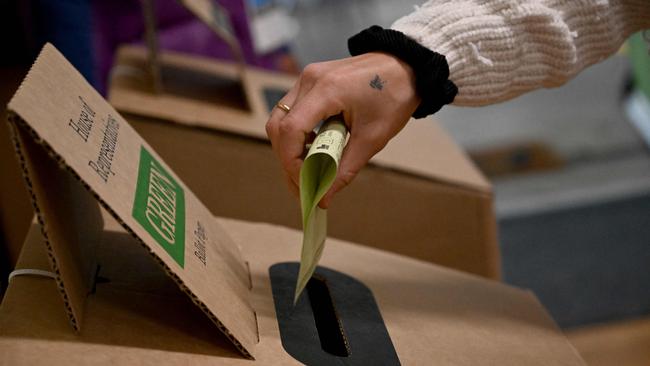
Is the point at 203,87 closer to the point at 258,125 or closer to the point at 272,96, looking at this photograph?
the point at 272,96

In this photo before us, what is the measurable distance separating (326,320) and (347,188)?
1.24 ft

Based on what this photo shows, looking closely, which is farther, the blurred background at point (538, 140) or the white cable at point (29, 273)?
the blurred background at point (538, 140)

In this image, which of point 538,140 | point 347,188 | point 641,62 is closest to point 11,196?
point 347,188

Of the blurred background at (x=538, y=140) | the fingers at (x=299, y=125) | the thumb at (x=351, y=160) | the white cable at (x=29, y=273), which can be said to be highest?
the fingers at (x=299, y=125)

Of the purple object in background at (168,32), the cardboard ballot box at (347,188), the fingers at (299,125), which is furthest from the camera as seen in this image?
the purple object in background at (168,32)

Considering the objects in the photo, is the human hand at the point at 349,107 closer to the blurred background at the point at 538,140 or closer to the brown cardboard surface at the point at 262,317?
the brown cardboard surface at the point at 262,317

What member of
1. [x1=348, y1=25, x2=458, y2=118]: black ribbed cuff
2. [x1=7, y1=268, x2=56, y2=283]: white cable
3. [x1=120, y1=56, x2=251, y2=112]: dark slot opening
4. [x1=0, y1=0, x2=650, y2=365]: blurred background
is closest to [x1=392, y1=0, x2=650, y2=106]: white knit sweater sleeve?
[x1=348, y1=25, x2=458, y2=118]: black ribbed cuff

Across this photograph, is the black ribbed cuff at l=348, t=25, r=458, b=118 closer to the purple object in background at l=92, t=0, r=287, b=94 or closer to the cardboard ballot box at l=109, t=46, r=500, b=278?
the cardboard ballot box at l=109, t=46, r=500, b=278

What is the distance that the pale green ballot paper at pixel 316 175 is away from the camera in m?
0.62

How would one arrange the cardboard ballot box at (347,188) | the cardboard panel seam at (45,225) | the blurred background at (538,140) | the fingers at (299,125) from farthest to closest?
1. the blurred background at (538,140)
2. the cardboard ballot box at (347,188)
3. the fingers at (299,125)
4. the cardboard panel seam at (45,225)

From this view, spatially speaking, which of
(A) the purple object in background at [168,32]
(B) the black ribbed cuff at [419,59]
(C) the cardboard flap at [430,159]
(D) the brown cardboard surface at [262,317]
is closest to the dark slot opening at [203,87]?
(A) the purple object in background at [168,32]

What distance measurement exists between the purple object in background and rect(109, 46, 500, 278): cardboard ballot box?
0.28 metres

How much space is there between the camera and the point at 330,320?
716mm

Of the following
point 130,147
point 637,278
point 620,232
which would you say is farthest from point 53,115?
point 620,232
